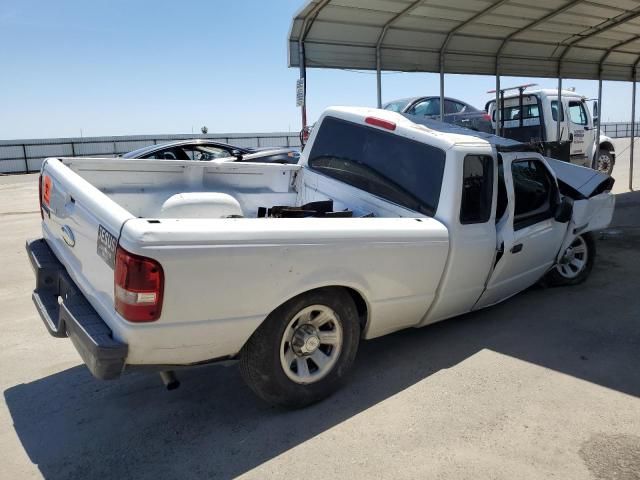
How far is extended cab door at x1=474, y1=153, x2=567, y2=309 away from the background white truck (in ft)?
27.8

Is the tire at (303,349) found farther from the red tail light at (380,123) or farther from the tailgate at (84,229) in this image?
the red tail light at (380,123)

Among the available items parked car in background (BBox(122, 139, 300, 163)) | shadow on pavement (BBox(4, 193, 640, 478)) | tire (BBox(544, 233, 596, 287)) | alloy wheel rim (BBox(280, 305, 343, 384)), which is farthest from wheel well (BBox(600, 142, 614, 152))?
alloy wheel rim (BBox(280, 305, 343, 384))

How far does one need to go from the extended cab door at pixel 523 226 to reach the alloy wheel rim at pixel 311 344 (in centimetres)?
159

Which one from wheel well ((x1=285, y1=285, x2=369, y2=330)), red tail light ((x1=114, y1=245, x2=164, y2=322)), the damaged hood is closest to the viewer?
red tail light ((x1=114, y1=245, x2=164, y2=322))

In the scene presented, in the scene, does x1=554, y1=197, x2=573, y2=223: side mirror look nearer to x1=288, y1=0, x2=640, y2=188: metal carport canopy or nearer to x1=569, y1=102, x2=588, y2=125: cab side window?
x1=288, y1=0, x2=640, y2=188: metal carport canopy

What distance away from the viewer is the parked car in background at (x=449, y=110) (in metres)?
12.2

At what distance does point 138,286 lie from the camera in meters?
2.37

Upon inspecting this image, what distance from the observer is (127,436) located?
2.94m

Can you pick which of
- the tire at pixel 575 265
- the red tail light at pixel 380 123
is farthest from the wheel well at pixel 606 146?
the red tail light at pixel 380 123

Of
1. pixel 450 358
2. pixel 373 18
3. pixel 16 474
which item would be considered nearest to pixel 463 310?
pixel 450 358

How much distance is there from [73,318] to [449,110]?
475 inches

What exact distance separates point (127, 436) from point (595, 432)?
8.88 feet

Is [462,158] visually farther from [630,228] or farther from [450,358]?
[630,228]

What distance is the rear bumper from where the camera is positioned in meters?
2.45
